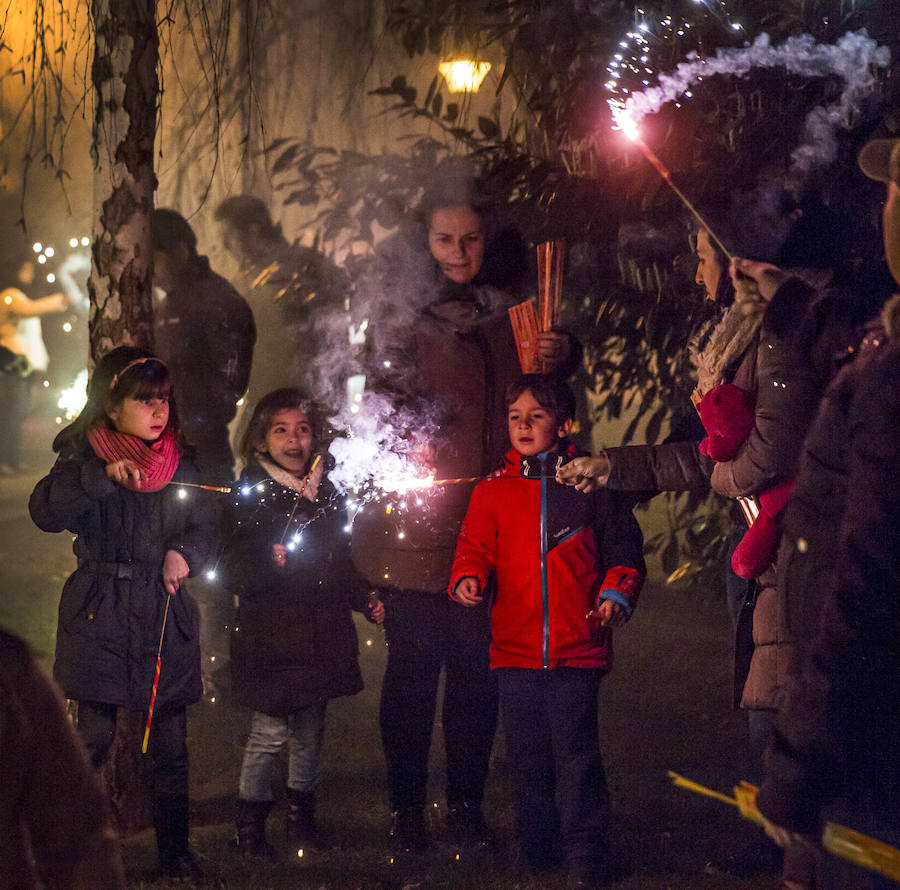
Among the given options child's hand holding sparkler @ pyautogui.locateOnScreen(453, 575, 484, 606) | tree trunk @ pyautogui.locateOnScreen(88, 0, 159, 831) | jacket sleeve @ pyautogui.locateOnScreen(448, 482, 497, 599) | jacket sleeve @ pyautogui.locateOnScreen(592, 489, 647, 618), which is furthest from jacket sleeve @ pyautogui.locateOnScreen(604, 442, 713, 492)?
tree trunk @ pyautogui.locateOnScreen(88, 0, 159, 831)

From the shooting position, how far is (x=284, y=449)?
14.5 feet

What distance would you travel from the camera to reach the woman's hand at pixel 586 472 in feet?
13.0

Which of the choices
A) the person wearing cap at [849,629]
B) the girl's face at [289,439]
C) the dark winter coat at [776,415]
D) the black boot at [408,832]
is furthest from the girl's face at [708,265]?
the black boot at [408,832]

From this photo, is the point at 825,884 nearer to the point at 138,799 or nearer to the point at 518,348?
the point at 518,348

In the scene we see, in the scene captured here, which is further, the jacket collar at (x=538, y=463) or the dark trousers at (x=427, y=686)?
the dark trousers at (x=427, y=686)

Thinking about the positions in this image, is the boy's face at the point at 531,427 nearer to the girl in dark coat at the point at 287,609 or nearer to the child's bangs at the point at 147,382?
the girl in dark coat at the point at 287,609

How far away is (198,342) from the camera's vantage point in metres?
6.31

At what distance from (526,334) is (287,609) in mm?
1392

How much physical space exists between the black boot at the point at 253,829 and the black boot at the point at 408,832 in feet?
1.47

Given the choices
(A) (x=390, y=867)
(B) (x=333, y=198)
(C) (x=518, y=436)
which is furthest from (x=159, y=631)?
(B) (x=333, y=198)

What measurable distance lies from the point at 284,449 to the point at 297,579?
0.50 m

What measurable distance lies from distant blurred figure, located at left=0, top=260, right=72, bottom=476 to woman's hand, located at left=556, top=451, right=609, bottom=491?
4.91 meters

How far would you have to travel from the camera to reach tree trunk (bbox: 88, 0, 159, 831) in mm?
4566

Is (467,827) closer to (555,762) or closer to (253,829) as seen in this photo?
(555,762)
